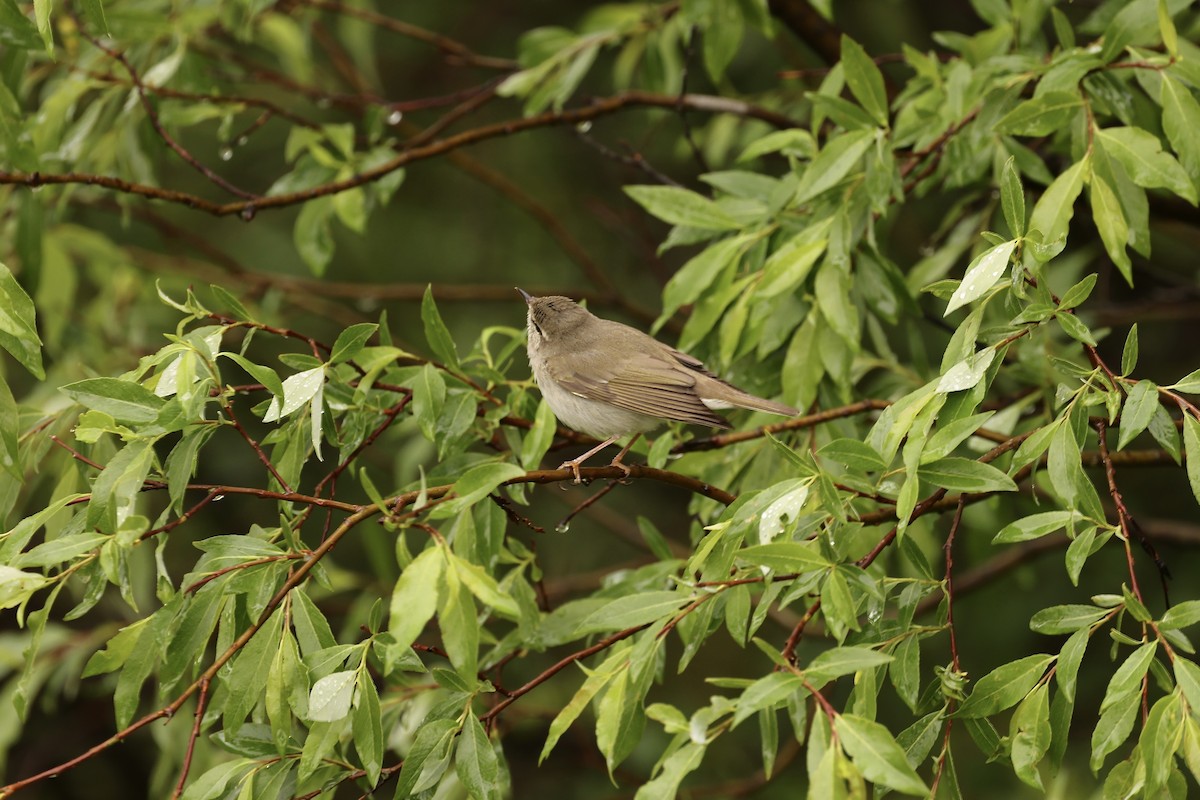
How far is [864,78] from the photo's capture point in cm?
331

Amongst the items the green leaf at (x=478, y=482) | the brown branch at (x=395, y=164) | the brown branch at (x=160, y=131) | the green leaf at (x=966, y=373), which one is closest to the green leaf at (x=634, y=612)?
the green leaf at (x=478, y=482)

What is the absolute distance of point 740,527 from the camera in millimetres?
2379

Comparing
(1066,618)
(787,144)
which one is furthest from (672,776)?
(787,144)

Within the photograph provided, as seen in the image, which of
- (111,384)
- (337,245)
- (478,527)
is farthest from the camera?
(337,245)

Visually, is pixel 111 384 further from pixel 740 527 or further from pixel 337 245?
pixel 337 245

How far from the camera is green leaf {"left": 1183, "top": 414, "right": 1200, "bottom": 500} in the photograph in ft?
7.41

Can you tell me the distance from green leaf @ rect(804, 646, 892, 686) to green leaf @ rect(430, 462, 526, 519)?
634mm

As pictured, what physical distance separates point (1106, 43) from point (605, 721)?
2.15 metres

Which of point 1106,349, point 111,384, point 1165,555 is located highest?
point 111,384

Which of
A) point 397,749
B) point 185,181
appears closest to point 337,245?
point 185,181

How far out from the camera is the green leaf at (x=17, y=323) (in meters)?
2.30

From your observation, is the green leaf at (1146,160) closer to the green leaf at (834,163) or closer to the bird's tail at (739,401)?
the green leaf at (834,163)

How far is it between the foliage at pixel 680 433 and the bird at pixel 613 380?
12cm

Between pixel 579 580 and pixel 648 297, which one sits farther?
pixel 648 297
